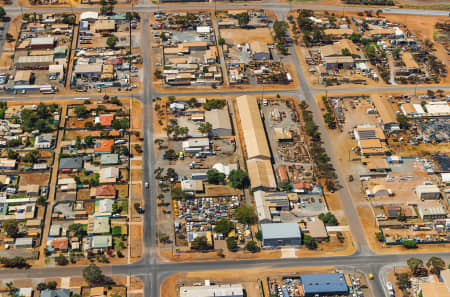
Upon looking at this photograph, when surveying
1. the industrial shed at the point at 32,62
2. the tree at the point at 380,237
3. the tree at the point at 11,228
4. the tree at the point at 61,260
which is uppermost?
the industrial shed at the point at 32,62

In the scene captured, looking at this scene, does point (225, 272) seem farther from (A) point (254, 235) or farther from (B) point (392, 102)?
(B) point (392, 102)

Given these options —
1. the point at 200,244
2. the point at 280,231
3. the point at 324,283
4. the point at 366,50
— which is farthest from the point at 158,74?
the point at 324,283

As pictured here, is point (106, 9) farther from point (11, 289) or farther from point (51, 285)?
point (51, 285)

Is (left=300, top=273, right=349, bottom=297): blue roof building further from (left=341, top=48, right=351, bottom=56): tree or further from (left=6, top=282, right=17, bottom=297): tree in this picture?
(left=341, top=48, right=351, bottom=56): tree

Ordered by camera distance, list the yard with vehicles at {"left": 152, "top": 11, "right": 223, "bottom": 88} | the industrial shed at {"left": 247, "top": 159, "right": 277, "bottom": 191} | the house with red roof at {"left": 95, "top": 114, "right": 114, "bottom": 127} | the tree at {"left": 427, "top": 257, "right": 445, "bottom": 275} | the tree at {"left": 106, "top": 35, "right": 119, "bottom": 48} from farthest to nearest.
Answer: the tree at {"left": 106, "top": 35, "right": 119, "bottom": 48}, the yard with vehicles at {"left": 152, "top": 11, "right": 223, "bottom": 88}, the house with red roof at {"left": 95, "top": 114, "right": 114, "bottom": 127}, the industrial shed at {"left": 247, "top": 159, "right": 277, "bottom": 191}, the tree at {"left": 427, "top": 257, "right": 445, "bottom": 275}

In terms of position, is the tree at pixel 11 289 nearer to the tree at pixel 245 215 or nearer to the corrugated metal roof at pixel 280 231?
the tree at pixel 245 215

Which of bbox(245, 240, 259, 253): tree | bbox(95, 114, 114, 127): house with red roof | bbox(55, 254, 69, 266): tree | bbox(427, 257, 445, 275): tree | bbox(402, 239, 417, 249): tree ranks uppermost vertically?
bbox(95, 114, 114, 127): house with red roof

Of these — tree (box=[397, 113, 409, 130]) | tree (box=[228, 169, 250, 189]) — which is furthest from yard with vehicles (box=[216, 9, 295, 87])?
tree (box=[228, 169, 250, 189])

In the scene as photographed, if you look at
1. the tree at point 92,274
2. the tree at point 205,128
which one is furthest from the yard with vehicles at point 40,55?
the tree at point 92,274
